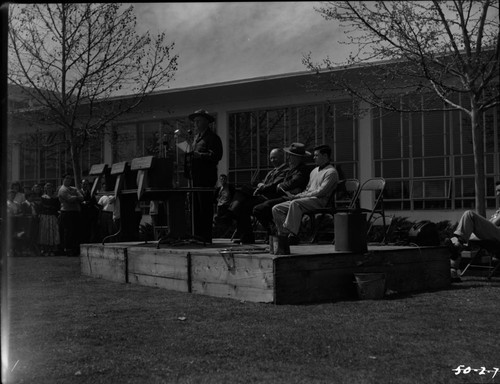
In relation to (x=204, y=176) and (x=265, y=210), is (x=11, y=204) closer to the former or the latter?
(x=204, y=176)

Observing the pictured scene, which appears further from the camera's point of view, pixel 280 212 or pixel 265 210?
pixel 265 210

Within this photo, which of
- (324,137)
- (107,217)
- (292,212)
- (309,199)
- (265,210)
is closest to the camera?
(292,212)

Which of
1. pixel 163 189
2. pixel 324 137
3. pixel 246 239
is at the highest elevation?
pixel 324 137

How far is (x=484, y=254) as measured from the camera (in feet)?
27.1

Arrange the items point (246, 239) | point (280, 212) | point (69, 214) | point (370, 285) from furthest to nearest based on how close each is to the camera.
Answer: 1. point (69, 214)
2. point (246, 239)
3. point (280, 212)
4. point (370, 285)

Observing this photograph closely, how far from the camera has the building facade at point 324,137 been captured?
16.1 m

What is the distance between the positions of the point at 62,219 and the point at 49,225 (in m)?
0.85

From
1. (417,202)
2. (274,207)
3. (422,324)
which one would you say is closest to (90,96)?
(274,207)

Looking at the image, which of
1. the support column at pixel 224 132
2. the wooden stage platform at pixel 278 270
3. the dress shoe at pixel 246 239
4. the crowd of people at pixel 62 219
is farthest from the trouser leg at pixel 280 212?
the support column at pixel 224 132

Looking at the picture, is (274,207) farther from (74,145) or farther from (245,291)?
(74,145)

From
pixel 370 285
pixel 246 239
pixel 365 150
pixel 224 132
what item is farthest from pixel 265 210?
pixel 224 132

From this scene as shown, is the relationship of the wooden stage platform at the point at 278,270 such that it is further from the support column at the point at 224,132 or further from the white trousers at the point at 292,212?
the support column at the point at 224,132

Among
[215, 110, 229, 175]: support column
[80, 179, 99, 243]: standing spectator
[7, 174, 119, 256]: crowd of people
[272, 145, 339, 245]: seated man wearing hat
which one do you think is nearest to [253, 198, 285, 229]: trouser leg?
[272, 145, 339, 245]: seated man wearing hat

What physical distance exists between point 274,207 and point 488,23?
426cm
